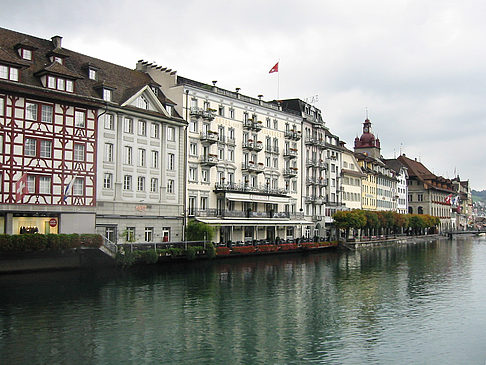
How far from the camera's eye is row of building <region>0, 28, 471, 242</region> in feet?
164

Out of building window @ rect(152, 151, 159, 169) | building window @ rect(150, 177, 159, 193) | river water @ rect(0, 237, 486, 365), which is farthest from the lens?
building window @ rect(152, 151, 159, 169)

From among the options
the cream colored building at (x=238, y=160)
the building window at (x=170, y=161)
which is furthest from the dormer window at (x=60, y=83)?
the cream colored building at (x=238, y=160)

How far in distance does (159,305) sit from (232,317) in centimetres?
551

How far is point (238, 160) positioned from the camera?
7769cm

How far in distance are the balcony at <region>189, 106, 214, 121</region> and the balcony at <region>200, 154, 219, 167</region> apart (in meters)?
4.94

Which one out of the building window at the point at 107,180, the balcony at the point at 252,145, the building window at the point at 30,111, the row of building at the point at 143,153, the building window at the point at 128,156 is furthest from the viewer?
the balcony at the point at 252,145

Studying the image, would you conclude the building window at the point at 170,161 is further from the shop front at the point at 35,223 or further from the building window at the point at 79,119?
the shop front at the point at 35,223

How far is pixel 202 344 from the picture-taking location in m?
25.8

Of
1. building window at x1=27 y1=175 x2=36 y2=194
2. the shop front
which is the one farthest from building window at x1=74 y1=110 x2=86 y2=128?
the shop front

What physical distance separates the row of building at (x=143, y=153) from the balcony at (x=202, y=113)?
191 millimetres

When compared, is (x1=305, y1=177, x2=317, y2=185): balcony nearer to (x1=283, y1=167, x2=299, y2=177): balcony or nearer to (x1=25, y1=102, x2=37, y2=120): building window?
(x1=283, y1=167, x2=299, y2=177): balcony

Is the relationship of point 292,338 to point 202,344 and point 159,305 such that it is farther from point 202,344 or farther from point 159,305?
point 159,305

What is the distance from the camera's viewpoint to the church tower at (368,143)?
506 feet

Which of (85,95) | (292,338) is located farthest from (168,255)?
(292,338)
